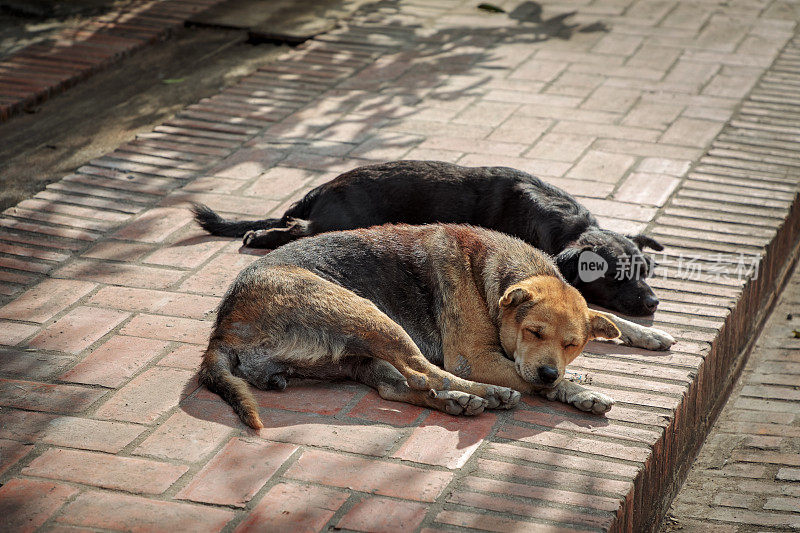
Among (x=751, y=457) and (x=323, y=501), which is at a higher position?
(x=323, y=501)

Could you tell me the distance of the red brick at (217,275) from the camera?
5.24 metres

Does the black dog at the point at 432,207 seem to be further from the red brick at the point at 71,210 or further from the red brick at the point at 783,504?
the red brick at the point at 783,504

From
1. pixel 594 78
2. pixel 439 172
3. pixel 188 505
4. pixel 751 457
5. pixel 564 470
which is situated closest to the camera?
pixel 188 505

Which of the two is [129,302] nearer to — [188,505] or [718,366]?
[188,505]

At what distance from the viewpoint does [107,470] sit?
145 inches

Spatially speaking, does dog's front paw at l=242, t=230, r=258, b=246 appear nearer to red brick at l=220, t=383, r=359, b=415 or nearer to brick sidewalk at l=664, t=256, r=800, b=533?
red brick at l=220, t=383, r=359, b=415

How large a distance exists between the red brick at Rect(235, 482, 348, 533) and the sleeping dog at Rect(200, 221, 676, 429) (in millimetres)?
472

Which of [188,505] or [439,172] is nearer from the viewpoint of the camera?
[188,505]

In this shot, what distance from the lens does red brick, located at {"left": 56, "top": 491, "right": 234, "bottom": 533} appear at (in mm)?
3371

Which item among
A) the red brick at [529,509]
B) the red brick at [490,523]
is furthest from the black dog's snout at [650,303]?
the red brick at [490,523]

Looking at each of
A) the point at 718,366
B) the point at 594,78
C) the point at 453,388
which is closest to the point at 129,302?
the point at 453,388

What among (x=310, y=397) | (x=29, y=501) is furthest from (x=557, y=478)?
(x=29, y=501)

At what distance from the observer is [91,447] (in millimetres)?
3842

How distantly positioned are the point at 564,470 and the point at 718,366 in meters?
1.71
